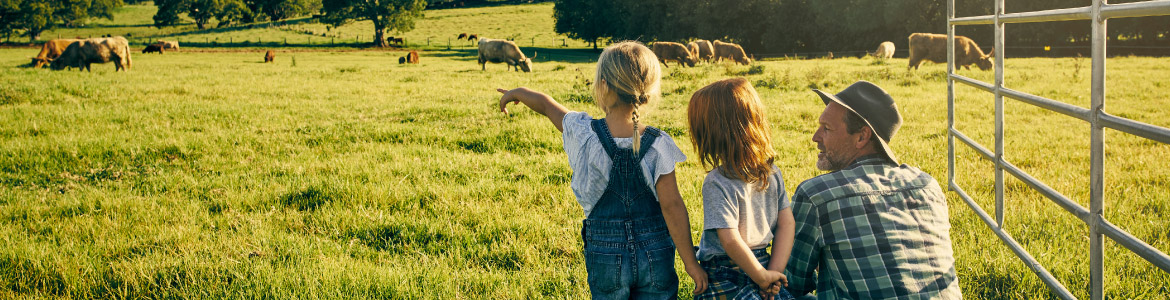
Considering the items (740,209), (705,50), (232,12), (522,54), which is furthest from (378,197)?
(232,12)

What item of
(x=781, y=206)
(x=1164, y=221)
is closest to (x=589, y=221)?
(x=781, y=206)

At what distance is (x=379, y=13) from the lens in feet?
193

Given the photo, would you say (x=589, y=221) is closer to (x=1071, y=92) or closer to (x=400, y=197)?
(x=400, y=197)

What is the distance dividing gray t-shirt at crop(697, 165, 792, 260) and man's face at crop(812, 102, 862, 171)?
9.4 inches

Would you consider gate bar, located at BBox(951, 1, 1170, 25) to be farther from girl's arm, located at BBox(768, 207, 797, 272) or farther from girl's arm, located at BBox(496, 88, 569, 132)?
girl's arm, located at BBox(496, 88, 569, 132)

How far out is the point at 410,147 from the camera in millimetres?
8164

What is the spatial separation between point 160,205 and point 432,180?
7.11 ft

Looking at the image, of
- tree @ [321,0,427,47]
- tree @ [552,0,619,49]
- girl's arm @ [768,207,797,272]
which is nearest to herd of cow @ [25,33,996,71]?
girl's arm @ [768,207,797,272]

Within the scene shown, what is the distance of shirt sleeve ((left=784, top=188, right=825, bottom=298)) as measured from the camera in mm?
2730

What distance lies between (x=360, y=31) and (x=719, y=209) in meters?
73.8

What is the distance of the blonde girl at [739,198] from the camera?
8.58 ft

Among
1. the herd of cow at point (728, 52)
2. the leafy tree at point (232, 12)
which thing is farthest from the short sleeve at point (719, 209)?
the leafy tree at point (232, 12)

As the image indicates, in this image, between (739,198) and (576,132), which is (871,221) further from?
(576,132)

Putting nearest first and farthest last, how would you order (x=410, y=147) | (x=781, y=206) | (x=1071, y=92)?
(x=781, y=206)
(x=410, y=147)
(x=1071, y=92)
